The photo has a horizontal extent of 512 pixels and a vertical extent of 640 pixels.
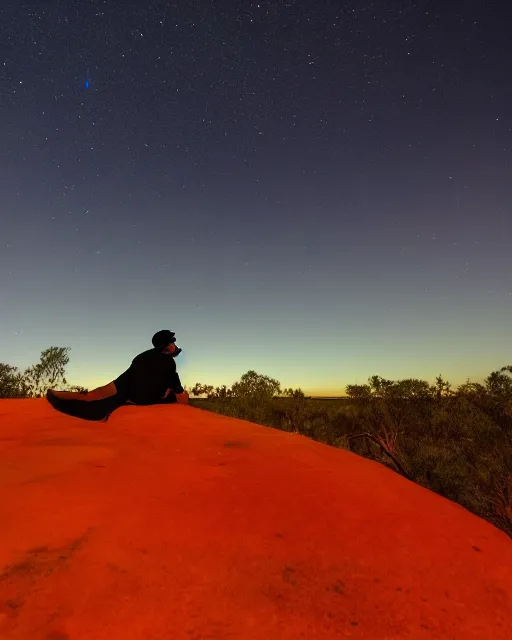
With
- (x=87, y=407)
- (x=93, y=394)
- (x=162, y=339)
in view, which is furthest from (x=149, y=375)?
(x=87, y=407)

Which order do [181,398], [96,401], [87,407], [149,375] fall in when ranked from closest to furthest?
[87,407], [96,401], [149,375], [181,398]

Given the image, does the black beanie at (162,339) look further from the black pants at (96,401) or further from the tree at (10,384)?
the tree at (10,384)

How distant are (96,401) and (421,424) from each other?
24264 mm

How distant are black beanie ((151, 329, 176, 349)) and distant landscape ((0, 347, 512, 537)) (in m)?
8.70

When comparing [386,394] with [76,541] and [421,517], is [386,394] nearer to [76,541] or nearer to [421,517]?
[421,517]

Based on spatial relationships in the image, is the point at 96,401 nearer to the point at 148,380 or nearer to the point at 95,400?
the point at 95,400

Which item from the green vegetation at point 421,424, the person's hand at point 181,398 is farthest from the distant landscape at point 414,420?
the person's hand at point 181,398

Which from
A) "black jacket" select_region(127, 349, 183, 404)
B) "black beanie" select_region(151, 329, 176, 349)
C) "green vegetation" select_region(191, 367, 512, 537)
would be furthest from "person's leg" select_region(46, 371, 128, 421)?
"green vegetation" select_region(191, 367, 512, 537)

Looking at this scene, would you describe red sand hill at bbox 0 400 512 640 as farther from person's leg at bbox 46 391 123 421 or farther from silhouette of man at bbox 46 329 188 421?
silhouette of man at bbox 46 329 188 421

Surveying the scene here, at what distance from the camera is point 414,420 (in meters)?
27.9

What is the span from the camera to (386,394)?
3294 centimetres

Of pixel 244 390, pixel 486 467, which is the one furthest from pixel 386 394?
pixel 486 467

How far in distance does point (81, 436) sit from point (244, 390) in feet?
95.7

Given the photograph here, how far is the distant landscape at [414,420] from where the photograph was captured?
46.9ft
